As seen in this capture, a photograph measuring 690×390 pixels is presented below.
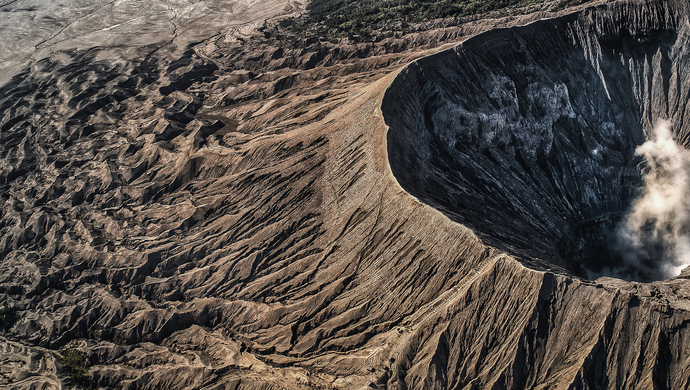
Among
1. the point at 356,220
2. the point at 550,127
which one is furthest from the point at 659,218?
the point at 356,220

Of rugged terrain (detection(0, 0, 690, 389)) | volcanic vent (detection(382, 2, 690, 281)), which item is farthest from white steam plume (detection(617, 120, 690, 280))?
rugged terrain (detection(0, 0, 690, 389))

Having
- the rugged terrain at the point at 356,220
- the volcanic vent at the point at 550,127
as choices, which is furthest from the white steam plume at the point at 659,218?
the rugged terrain at the point at 356,220

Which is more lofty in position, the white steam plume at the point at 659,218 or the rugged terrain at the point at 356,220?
the rugged terrain at the point at 356,220

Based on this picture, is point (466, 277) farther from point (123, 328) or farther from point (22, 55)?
point (22, 55)

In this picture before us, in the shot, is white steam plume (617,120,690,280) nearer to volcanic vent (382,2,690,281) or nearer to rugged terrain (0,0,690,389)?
volcanic vent (382,2,690,281)

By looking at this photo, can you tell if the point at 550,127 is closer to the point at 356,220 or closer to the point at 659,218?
the point at 659,218

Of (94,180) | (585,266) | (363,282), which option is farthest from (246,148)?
(585,266)

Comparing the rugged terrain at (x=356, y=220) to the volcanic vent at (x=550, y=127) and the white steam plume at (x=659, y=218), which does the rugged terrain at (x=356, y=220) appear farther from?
the white steam plume at (x=659, y=218)
